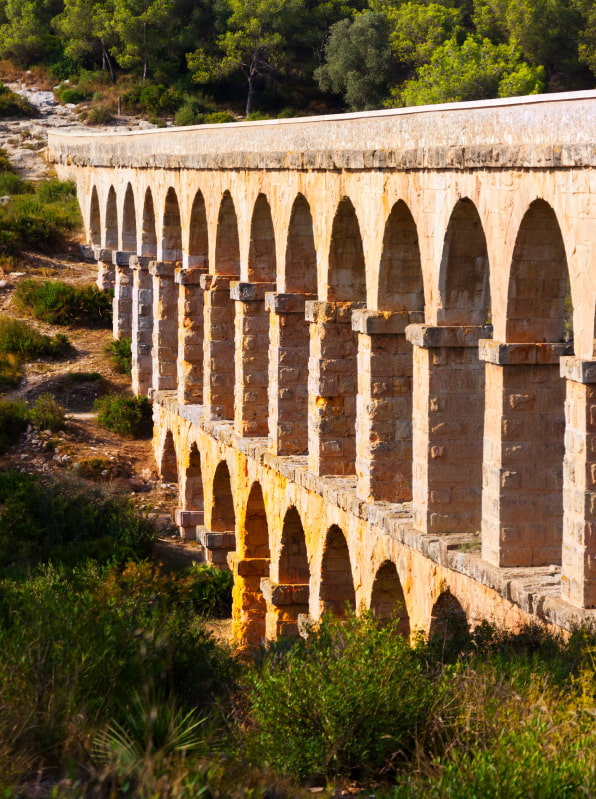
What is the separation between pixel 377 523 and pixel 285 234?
14.2 ft

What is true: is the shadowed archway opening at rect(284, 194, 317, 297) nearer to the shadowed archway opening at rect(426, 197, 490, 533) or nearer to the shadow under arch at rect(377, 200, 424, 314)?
the shadow under arch at rect(377, 200, 424, 314)

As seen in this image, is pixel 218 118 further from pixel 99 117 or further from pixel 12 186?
pixel 12 186

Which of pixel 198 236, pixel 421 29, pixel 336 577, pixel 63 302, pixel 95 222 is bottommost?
pixel 336 577

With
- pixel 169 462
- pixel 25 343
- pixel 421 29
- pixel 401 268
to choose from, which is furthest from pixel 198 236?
pixel 421 29

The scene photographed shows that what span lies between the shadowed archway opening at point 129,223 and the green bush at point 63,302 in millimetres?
1029

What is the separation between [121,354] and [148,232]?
7.37 ft

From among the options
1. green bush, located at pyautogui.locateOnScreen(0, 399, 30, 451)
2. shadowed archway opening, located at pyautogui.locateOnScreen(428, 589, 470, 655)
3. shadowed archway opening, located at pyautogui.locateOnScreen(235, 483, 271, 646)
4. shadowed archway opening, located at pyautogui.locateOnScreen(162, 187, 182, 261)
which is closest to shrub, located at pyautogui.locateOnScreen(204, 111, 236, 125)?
shadowed archway opening, located at pyautogui.locateOnScreen(162, 187, 182, 261)

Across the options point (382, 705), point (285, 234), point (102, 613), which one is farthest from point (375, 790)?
point (285, 234)

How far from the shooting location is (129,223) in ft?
93.0

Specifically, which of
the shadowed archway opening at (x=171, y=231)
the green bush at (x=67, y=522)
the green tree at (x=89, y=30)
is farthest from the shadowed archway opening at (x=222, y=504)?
the green tree at (x=89, y=30)

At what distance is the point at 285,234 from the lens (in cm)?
1736

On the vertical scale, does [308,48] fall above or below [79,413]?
above

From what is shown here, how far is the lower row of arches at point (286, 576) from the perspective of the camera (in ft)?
48.1

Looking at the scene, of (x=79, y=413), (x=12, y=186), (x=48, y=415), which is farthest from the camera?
(x=12, y=186)
